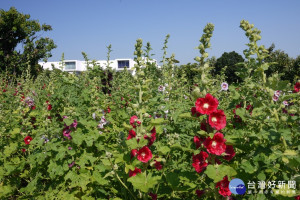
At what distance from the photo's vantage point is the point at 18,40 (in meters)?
21.9

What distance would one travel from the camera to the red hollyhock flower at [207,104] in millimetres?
1868

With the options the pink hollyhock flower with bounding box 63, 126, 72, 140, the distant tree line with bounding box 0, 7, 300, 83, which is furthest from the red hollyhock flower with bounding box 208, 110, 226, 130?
the distant tree line with bounding box 0, 7, 300, 83

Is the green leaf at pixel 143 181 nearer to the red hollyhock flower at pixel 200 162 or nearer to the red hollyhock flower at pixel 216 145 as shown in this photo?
the red hollyhock flower at pixel 200 162

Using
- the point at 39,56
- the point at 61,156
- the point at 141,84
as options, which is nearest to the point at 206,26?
the point at 141,84

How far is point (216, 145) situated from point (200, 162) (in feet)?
0.61

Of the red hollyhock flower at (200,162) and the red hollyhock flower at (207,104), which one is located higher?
the red hollyhock flower at (207,104)

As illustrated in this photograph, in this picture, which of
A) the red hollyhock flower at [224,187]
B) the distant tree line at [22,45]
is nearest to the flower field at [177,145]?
the red hollyhock flower at [224,187]

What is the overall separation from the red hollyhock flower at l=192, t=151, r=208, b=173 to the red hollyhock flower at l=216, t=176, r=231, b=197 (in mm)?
177

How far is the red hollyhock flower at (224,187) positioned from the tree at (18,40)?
67.7 ft

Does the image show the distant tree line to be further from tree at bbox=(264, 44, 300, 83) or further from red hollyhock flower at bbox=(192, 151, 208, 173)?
red hollyhock flower at bbox=(192, 151, 208, 173)

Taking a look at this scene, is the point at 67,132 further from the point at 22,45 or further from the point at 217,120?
the point at 22,45

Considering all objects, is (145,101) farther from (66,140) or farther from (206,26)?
(66,140)

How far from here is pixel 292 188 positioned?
66.7 inches

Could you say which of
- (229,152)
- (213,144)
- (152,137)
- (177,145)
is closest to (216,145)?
(213,144)
